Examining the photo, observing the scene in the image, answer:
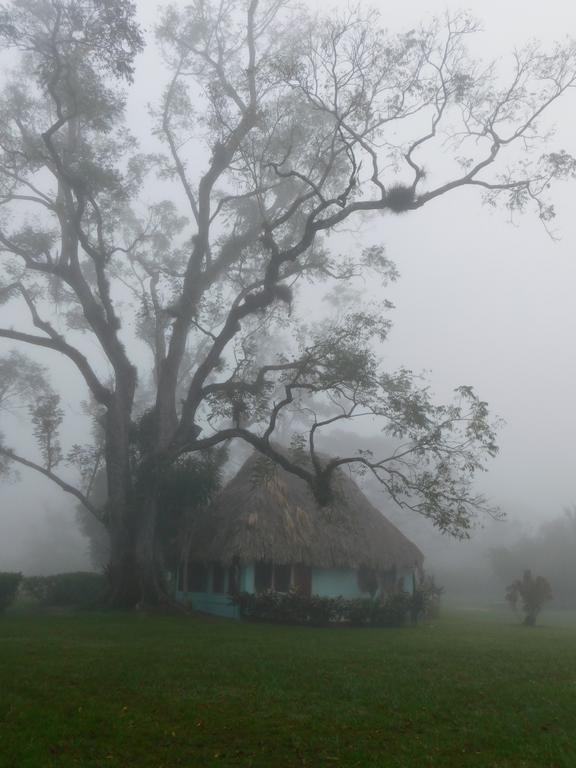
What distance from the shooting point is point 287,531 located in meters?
20.0

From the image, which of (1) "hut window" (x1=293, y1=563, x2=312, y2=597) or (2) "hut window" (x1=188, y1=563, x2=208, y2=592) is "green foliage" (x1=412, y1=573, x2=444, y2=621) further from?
(2) "hut window" (x1=188, y1=563, x2=208, y2=592)

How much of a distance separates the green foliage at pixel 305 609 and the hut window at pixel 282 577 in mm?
1715

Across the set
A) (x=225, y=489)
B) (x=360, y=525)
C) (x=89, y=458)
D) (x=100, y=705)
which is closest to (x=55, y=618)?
(x=89, y=458)

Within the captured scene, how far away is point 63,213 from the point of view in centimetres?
2117

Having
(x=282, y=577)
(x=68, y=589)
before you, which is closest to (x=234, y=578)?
(x=282, y=577)

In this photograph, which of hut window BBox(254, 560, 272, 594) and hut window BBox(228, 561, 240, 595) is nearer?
hut window BBox(228, 561, 240, 595)

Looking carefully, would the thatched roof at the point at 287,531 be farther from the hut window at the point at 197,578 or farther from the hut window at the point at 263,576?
the hut window at the point at 263,576

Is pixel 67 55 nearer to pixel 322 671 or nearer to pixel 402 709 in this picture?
pixel 322 671

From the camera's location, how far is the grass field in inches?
236

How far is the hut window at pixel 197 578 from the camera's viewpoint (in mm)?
21766

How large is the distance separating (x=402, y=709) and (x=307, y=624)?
1143 cm

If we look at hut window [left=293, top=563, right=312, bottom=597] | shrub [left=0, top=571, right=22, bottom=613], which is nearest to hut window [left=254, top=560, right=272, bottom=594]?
hut window [left=293, top=563, right=312, bottom=597]

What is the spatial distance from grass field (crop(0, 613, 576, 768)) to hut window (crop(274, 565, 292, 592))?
770 cm

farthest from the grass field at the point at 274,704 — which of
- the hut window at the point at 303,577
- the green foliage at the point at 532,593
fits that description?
the green foliage at the point at 532,593
